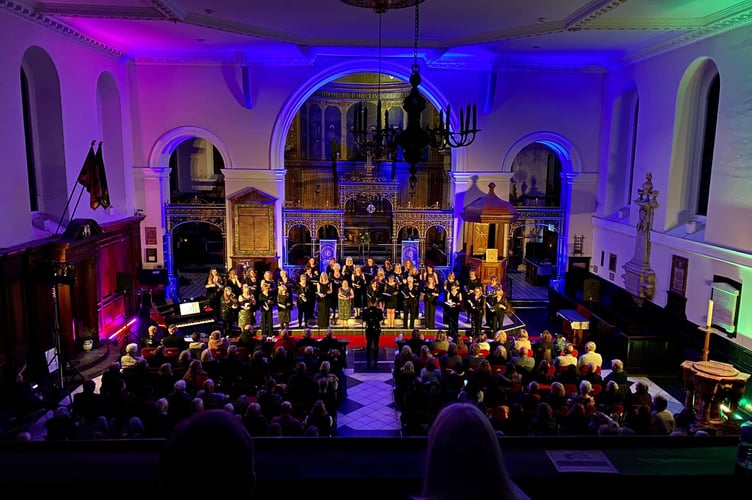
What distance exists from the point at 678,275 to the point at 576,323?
2.51 metres

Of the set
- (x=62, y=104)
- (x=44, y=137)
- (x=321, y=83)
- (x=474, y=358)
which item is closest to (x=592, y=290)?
(x=474, y=358)

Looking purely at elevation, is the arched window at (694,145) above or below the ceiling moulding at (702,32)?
below

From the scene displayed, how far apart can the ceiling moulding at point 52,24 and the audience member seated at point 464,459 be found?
1167cm

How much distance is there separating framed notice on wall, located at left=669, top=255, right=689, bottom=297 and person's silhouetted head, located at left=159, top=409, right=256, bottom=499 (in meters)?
12.9

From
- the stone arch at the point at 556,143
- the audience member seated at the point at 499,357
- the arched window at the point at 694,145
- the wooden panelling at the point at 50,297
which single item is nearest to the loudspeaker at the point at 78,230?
the wooden panelling at the point at 50,297

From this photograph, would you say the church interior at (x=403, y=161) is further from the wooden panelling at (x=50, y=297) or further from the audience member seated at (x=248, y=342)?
the audience member seated at (x=248, y=342)

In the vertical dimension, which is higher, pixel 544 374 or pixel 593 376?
pixel 593 376

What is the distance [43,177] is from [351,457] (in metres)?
12.3

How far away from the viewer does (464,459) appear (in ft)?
5.47

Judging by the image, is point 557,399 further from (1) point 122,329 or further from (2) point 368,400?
(1) point 122,329

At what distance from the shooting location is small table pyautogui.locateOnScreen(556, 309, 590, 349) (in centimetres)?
1348

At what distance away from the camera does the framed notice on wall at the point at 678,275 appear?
Result: 12305mm

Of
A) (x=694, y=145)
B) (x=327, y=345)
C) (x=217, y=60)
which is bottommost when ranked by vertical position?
(x=327, y=345)

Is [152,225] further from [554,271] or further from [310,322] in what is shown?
[554,271]
